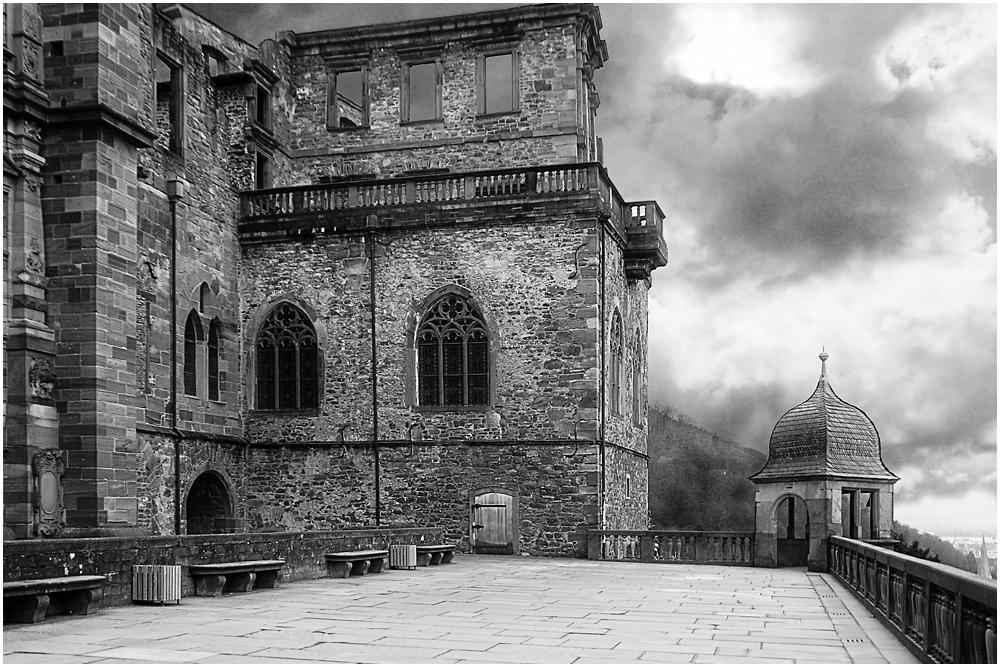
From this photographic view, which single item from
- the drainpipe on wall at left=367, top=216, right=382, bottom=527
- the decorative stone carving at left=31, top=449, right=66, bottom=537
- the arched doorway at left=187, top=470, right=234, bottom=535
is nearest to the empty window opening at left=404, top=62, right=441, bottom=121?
the drainpipe on wall at left=367, top=216, right=382, bottom=527

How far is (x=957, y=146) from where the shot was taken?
58875 mm

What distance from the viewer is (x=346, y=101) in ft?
136

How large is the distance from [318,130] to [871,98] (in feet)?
113

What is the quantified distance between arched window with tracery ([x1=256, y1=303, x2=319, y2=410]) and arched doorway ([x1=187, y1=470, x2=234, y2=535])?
2195mm

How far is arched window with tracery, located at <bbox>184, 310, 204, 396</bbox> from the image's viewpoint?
86.4 feet

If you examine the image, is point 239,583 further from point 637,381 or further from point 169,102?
point 637,381

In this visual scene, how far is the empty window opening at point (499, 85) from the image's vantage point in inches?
1212

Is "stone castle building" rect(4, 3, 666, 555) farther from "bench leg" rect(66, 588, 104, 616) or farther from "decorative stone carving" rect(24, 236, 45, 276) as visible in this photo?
"bench leg" rect(66, 588, 104, 616)

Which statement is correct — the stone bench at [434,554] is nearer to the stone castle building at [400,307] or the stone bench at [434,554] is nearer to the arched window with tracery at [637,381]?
the stone castle building at [400,307]

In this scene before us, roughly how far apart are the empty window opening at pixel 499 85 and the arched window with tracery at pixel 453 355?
244 inches

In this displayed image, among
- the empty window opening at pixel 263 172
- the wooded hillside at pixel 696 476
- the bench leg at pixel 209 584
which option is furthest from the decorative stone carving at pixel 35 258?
the wooded hillside at pixel 696 476

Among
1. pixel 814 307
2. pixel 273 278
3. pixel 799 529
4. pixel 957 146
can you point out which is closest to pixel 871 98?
pixel 957 146

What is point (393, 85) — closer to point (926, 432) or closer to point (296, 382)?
point (296, 382)

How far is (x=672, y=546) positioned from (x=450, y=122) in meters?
12.5
